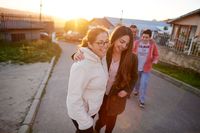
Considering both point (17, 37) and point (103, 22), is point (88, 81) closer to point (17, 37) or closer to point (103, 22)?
point (17, 37)

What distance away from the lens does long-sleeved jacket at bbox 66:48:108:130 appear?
1.78 m

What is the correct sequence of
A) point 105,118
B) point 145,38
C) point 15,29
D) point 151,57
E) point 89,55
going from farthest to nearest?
point 15,29 → point 151,57 → point 145,38 → point 105,118 → point 89,55

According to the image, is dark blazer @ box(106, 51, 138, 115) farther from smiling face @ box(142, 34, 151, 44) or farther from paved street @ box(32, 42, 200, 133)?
smiling face @ box(142, 34, 151, 44)

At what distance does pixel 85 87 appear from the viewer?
1.90 metres

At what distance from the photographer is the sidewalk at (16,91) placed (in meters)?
3.66

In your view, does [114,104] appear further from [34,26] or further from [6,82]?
[34,26]

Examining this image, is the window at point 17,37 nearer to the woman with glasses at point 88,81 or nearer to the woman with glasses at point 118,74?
the woman with glasses at point 118,74

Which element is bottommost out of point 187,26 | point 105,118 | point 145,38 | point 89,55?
point 105,118

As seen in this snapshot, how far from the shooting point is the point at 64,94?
5551 mm

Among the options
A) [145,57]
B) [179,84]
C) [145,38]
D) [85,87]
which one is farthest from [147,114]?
[179,84]

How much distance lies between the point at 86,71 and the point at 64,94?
3.97 meters

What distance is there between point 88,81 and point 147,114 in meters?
3.27

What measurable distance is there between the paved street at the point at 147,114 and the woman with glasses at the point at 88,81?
6.23 feet

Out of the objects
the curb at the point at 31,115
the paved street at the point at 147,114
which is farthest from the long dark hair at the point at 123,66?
the curb at the point at 31,115
